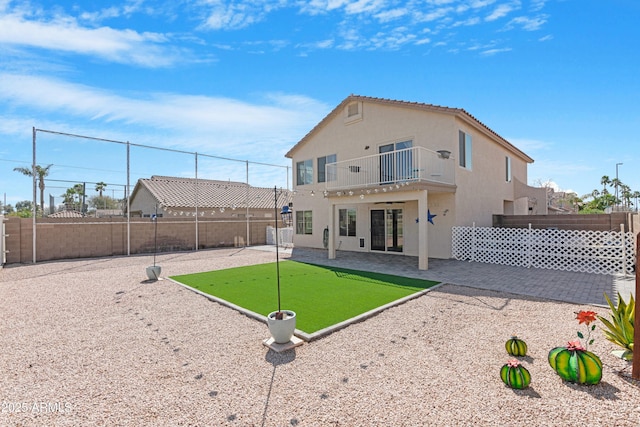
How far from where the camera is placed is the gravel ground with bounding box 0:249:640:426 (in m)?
2.85

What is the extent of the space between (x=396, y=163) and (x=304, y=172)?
6579 millimetres

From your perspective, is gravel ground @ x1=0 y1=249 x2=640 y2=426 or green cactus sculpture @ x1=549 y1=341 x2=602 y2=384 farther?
green cactus sculpture @ x1=549 y1=341 x2=602 y2=384

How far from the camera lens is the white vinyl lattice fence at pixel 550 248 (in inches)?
354

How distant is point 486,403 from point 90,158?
18.7 m

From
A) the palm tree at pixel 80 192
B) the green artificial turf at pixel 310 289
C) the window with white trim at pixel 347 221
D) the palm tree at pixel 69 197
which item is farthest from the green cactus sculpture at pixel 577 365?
the palm tree at pixel 69 197

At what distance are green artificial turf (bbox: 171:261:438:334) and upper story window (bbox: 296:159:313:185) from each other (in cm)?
758

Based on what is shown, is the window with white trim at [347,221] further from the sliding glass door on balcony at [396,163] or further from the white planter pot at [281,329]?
the white planter pot at [281,329]

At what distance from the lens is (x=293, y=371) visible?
369 centimetres

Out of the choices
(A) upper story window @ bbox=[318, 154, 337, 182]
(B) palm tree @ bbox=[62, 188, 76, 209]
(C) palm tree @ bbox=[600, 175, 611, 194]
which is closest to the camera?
(A) upper story window @ bbox=[318, 154, 337, 182]

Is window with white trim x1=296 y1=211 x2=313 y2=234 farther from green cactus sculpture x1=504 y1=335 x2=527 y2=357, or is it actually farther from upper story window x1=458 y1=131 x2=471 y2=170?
green cactus sculpture x1=504 y1=335 x2=527 y2=357

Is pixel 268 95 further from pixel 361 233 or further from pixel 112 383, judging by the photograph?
pixel 112 383

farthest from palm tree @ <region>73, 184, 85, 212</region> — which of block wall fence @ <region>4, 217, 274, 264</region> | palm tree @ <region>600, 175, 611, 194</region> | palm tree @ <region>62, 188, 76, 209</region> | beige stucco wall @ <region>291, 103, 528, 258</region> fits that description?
palm tree @ <region>600, 175, 611, 194</region>

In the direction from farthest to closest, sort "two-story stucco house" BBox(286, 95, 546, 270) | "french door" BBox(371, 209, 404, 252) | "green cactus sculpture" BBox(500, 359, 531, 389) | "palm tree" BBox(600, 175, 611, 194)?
1. "palm tree" BBox(600, 175, 611, 194)
2. "french door" BBox(371, 209, 404, 252)
3. "two-story stucco house" BBox(286, 95, 546, 270)
4. "green cactus sculpture" BBox(500, 359, 531, 389)

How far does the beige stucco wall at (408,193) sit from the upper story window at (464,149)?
249mm
